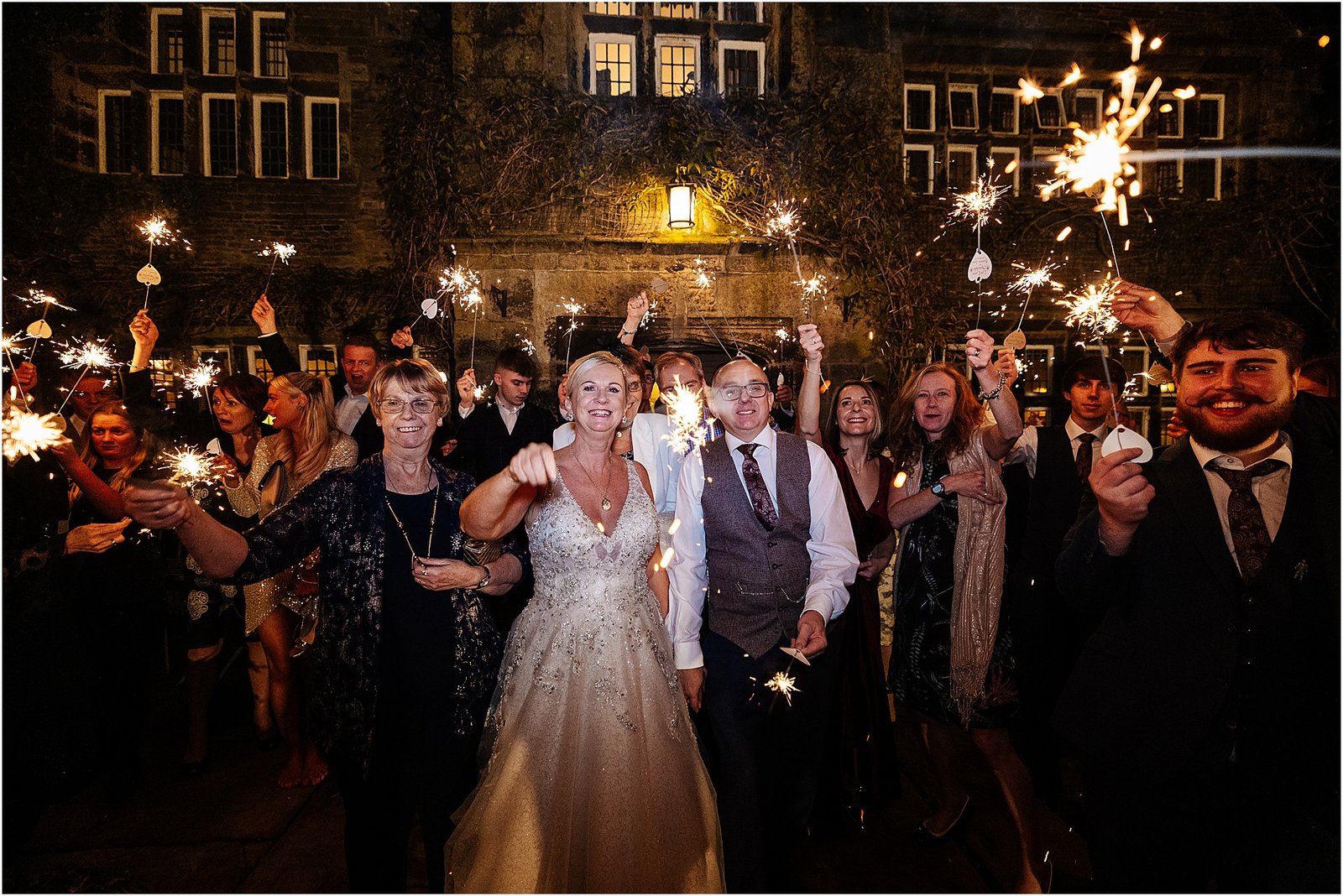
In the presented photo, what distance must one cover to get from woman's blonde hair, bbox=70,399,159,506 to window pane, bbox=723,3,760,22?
6.67 m

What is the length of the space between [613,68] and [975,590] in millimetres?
6473

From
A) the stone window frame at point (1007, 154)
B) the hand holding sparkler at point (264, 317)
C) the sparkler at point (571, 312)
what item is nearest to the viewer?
the hand holding sparkler at point (264, 317)

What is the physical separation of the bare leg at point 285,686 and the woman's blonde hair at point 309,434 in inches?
29.0

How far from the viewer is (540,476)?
1917mm

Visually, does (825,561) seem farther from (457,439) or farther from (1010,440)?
(457,439)

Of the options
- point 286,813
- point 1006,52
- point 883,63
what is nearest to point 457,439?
point 286,813

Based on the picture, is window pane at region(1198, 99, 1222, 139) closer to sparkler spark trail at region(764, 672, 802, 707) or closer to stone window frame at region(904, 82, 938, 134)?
stone window frame at region(904, 82, 938, 134)

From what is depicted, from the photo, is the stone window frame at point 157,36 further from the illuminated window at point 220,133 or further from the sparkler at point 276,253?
the sparkler at point 276,253

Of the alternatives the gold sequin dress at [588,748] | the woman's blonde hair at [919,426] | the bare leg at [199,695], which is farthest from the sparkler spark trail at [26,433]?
the woman's blonde hair at [919,426]

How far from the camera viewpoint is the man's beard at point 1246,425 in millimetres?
2025

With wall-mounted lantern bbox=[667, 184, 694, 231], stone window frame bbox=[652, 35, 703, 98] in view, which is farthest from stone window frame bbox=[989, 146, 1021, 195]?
wall-mounted lantern bbox=[667, 184, 694, 231]

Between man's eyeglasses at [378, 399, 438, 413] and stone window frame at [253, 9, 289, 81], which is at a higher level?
stone window frame at [253, 9, 289, 81]

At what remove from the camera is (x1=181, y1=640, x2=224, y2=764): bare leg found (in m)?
3.79

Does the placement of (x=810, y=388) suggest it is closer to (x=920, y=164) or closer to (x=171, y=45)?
(x=920, y=164)
